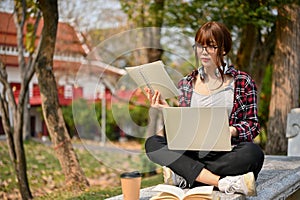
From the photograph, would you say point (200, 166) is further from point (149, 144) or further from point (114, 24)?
point (114, 24)

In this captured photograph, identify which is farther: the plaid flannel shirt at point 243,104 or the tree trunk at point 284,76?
the tree trunk at point 284,76

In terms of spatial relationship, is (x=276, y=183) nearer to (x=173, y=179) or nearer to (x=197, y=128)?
(x=173, y=179)

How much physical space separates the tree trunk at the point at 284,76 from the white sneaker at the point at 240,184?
142 inches

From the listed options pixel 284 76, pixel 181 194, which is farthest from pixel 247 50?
pixel 181 194

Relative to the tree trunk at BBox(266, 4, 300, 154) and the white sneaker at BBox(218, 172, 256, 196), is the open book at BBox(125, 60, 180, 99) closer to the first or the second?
the white sneaker at BBox(218, 172, 256, 196)

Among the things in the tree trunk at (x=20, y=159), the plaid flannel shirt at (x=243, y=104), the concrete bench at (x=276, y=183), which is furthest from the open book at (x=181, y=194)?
the tree trunk at (x=20, y=159)

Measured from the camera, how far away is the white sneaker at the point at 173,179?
2.81 metres

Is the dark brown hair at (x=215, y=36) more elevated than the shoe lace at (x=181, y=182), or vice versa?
the dark brown hair at (x=215, y=36)

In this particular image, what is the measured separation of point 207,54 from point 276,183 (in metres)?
0.89

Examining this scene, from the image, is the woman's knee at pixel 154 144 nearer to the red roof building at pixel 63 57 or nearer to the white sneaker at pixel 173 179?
the white sneaker at pixel 173 179

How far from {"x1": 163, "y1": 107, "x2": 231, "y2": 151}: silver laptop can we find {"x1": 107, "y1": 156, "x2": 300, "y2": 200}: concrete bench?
24cm

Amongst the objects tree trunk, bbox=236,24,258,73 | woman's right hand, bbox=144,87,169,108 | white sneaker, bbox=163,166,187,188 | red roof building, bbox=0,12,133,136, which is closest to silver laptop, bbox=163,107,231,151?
woman's right hand, bbox=144,87,169,108

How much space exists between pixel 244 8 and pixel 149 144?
3739mm

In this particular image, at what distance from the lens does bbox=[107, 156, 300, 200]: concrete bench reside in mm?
2637
